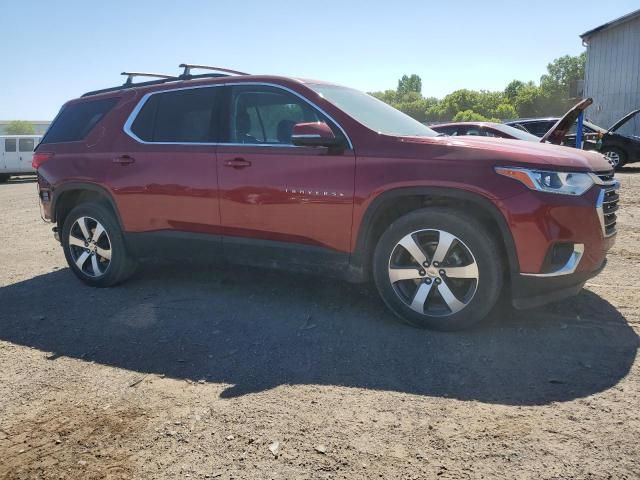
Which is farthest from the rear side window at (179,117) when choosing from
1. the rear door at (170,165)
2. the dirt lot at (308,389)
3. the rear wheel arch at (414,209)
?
the rear wheel arch at (414,209)

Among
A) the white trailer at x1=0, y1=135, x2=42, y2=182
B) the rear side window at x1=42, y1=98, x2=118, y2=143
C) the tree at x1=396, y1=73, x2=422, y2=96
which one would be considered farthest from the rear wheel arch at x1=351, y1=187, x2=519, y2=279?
the tree at x1=396, y1=73, x2=422, y2=96

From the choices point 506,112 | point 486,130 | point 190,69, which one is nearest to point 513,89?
point 506,112

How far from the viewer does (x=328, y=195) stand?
3.94 meters

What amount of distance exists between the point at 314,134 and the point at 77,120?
114 inches

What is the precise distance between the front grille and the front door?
1645 millimetres

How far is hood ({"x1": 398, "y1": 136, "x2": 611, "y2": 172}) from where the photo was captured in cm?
344

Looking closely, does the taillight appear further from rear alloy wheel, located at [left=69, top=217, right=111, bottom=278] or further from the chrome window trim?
the chrome window trim

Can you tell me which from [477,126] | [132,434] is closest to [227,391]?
[132,434]

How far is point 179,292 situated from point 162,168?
1.14 meters

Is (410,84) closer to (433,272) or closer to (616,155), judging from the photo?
(616,155)

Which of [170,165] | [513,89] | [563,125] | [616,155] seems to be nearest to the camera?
[170,165]

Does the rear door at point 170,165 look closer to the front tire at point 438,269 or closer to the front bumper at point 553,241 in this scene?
the front tire at point 438,269

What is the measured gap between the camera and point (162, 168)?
4.66 meters

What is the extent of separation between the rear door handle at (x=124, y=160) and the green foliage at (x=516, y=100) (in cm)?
9176
